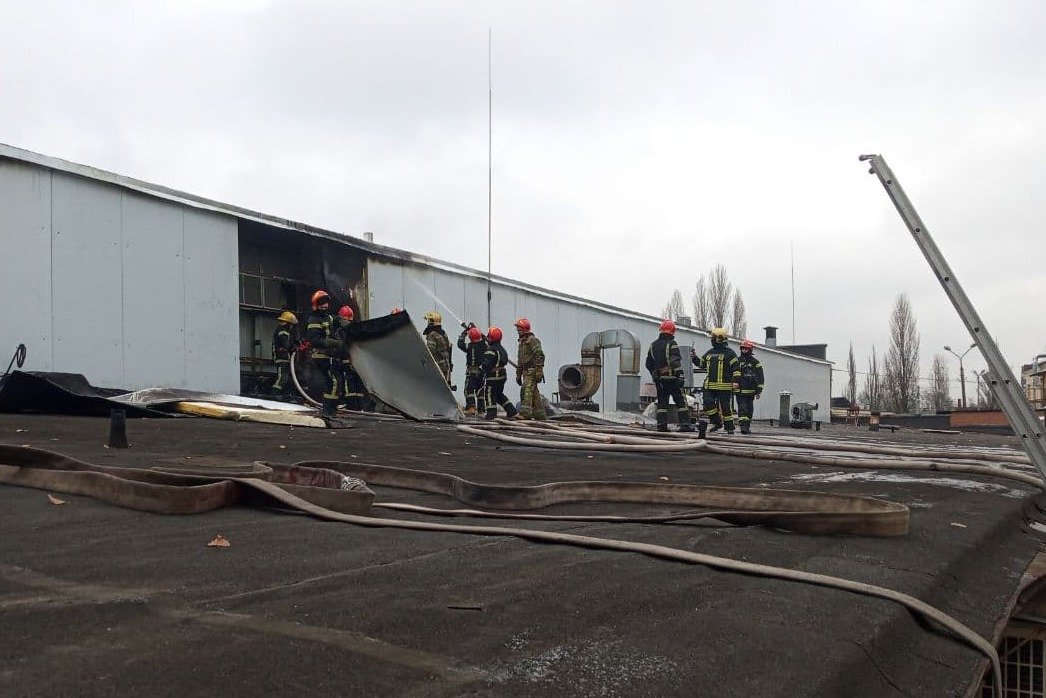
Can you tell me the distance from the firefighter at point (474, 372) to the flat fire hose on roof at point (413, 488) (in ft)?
29.9

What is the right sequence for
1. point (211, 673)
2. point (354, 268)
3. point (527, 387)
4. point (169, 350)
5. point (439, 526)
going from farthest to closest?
point (354, 268), point (527, 387), point (169, 350), point (439, 526), point (211, 673)

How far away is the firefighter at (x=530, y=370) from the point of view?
12883mm

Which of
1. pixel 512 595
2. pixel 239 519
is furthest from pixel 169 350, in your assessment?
pixel 512 595

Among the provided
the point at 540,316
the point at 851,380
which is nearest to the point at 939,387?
the point at 851,380

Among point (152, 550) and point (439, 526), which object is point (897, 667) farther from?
point (152, 550)

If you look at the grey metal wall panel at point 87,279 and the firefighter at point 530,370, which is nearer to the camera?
the grey metal wall panel at point 87,279

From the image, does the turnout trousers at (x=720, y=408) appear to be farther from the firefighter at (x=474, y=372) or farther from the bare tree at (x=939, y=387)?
the bare tree at (x=939, y=387)

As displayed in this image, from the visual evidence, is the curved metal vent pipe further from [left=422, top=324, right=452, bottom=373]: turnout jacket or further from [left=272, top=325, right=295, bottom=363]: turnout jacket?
[left=272, top=325, right=295, bottom=363]: turnout jacket

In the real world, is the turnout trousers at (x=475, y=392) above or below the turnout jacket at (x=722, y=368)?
below

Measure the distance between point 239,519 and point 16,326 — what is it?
9020 mm

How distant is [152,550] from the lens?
2.29 m

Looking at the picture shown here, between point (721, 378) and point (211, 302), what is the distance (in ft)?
25.9

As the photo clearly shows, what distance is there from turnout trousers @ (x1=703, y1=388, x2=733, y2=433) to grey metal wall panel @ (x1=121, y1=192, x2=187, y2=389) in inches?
307

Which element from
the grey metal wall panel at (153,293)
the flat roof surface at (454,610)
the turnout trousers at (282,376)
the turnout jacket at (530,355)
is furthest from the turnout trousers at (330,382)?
the flat roof surface at (454,610)
